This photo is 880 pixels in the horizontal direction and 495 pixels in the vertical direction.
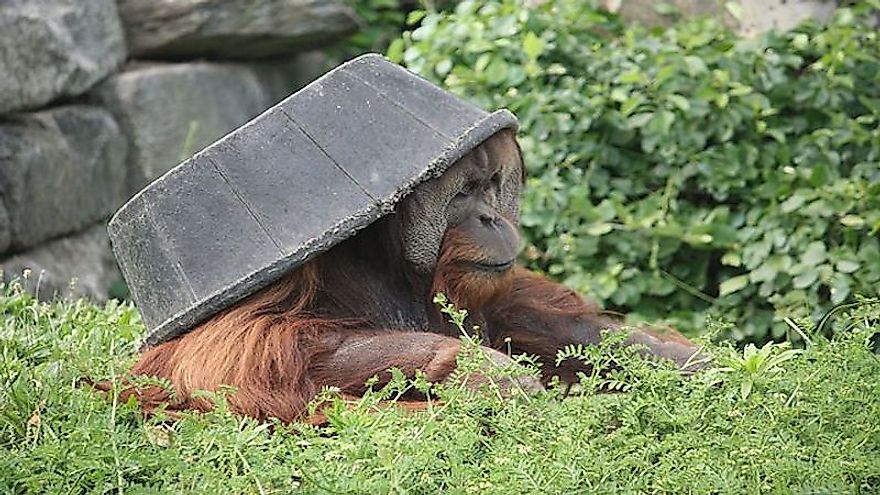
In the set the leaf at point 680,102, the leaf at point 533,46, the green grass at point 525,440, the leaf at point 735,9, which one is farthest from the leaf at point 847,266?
the green grass at point 525,440

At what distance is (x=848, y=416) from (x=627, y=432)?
33 centimetres

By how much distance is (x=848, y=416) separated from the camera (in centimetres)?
214

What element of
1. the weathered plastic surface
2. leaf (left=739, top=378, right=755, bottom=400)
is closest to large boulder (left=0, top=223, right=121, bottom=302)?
the weathered plastic surface

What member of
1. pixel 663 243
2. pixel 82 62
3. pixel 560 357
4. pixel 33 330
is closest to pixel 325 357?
pixel 560 357

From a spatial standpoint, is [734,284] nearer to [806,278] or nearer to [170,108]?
[806,278]

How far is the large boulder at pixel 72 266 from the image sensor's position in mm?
4746

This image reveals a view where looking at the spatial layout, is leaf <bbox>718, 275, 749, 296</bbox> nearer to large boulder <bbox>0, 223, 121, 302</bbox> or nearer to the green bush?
the green bush

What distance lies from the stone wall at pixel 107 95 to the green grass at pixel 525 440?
2382mm

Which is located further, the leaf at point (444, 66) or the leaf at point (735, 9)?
the leaf at point (735, 9)

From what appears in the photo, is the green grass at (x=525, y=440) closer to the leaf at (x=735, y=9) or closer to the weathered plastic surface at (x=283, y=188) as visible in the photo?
the weathered plastic surface at (x=283, y=188)

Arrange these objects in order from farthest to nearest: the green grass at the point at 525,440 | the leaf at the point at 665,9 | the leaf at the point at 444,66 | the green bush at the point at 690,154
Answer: the leaf at the point at 665,9
the leaf at the point at 444,66
the green bush at the point at 690,154
the green grass at the point at 525,440

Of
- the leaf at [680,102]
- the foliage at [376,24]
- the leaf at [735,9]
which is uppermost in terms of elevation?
the leaf at [735,9]

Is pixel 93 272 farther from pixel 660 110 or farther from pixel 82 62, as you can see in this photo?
pixel 660 110

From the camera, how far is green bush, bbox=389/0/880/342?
4469 mm
